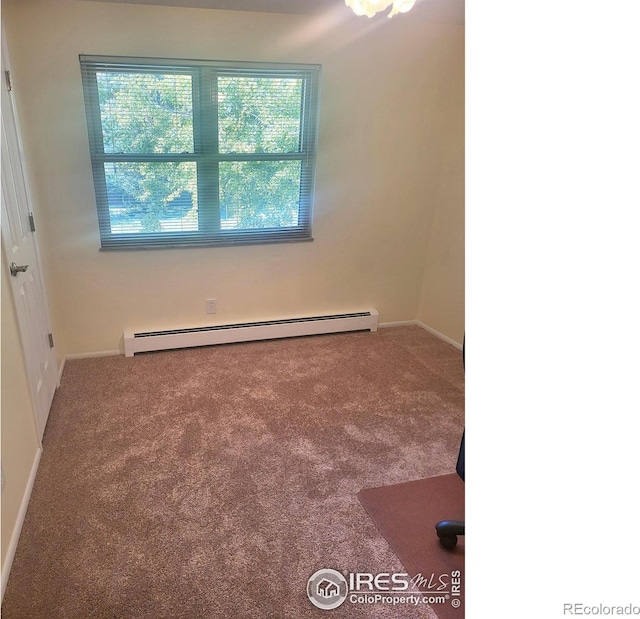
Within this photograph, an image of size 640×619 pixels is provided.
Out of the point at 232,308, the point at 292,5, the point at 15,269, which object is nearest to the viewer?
the point at 15,269

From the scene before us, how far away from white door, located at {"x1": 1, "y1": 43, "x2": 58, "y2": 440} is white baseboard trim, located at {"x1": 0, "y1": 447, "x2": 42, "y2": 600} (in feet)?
0.64

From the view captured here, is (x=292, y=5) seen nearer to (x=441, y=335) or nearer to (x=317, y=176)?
(x=317, y=176)

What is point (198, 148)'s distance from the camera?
309 centimetres

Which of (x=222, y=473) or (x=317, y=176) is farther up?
(x=317, y=176)

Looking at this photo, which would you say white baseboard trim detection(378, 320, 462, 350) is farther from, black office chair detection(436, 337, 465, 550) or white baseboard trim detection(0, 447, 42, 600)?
white baseboard trim detection(0, 447, 42, 600)

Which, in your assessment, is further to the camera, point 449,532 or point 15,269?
point 15,269

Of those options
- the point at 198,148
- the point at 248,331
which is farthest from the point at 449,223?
the point at 198,148

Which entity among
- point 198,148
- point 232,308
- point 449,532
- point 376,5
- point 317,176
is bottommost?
point 449,532
